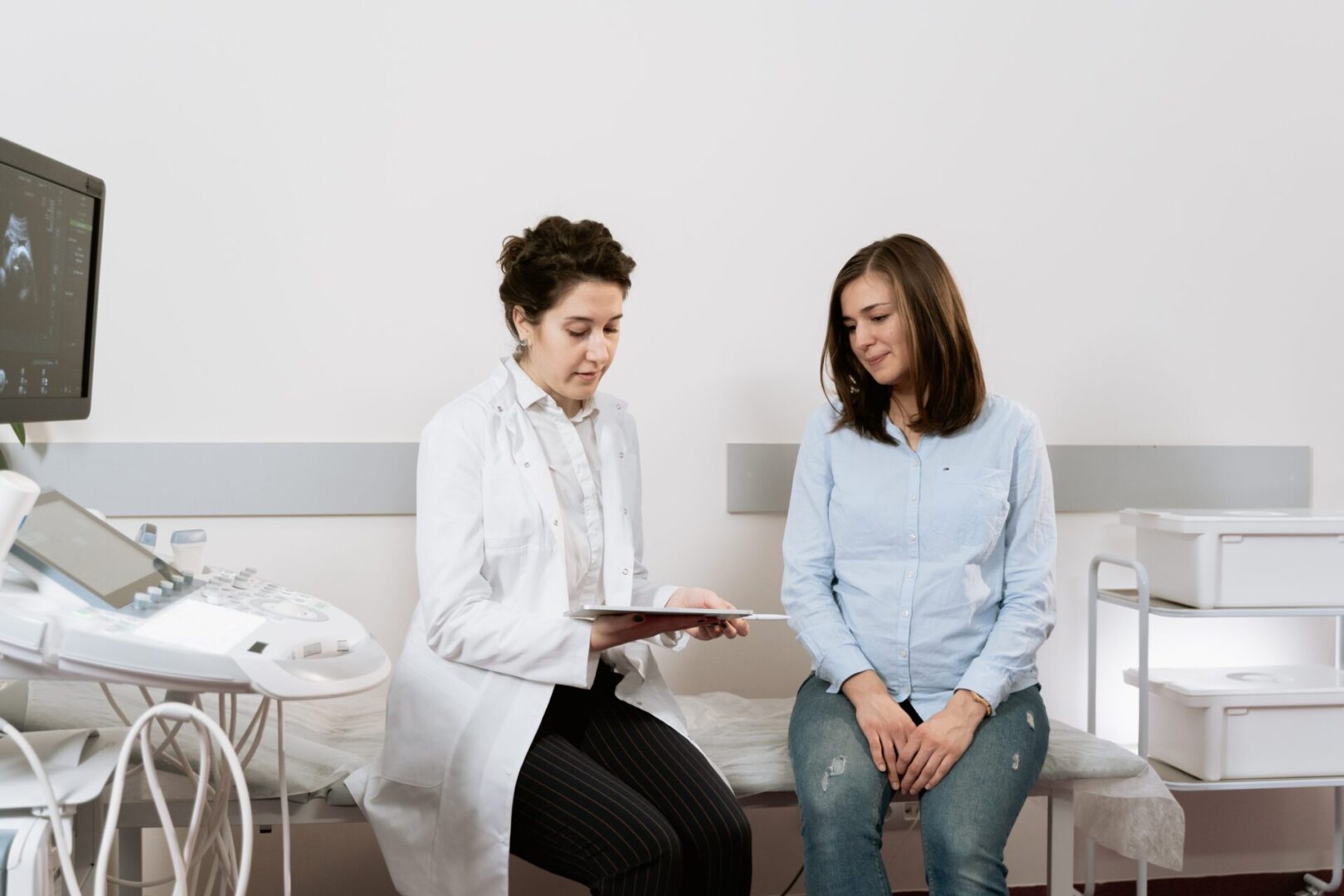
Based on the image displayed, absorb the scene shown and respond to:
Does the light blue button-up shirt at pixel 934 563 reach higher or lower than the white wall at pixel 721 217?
lower

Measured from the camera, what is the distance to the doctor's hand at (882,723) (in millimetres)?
1599

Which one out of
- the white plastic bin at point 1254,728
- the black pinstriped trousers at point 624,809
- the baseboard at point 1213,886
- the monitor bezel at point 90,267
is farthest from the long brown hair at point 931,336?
the baseboard at point 1213,886

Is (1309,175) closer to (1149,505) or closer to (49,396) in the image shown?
(1149,505)

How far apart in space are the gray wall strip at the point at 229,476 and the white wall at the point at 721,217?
38 mm

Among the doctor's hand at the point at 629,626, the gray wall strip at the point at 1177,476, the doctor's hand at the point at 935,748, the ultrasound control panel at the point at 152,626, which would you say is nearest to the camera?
the ultrasound control panel at the point at 152,626

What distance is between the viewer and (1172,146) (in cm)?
243

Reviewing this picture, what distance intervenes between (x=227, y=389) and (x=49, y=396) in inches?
36.5

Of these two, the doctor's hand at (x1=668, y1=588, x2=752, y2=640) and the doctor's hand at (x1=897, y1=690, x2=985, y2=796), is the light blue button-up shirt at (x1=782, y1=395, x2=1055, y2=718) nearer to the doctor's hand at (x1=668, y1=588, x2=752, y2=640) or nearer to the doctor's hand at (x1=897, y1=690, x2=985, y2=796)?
the doctor's hand at (x1=897, y1=690, x2=985, y2=796)

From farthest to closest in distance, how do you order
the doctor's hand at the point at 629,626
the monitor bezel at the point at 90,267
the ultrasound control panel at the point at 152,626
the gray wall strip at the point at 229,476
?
the gray wall strip at the point at 229,476 → the doctor's hand at the point at 629,626 → the monitor bezel at the point at 90,267 → the ultrasound control panel at the point at 152,626

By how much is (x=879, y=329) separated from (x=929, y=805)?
2.36 feet

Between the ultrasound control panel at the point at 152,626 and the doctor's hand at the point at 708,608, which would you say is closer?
the ultrasound control panel at the point at 152,626

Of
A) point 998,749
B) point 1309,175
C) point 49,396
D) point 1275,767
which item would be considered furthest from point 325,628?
point 1309,175

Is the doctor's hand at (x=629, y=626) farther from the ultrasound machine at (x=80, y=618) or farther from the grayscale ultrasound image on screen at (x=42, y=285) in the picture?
the grayscale ultrasound image on screen at (x=42, y=285)

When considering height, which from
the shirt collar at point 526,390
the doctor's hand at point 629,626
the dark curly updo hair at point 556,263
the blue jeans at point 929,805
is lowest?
the blue jeans at point 929,805
